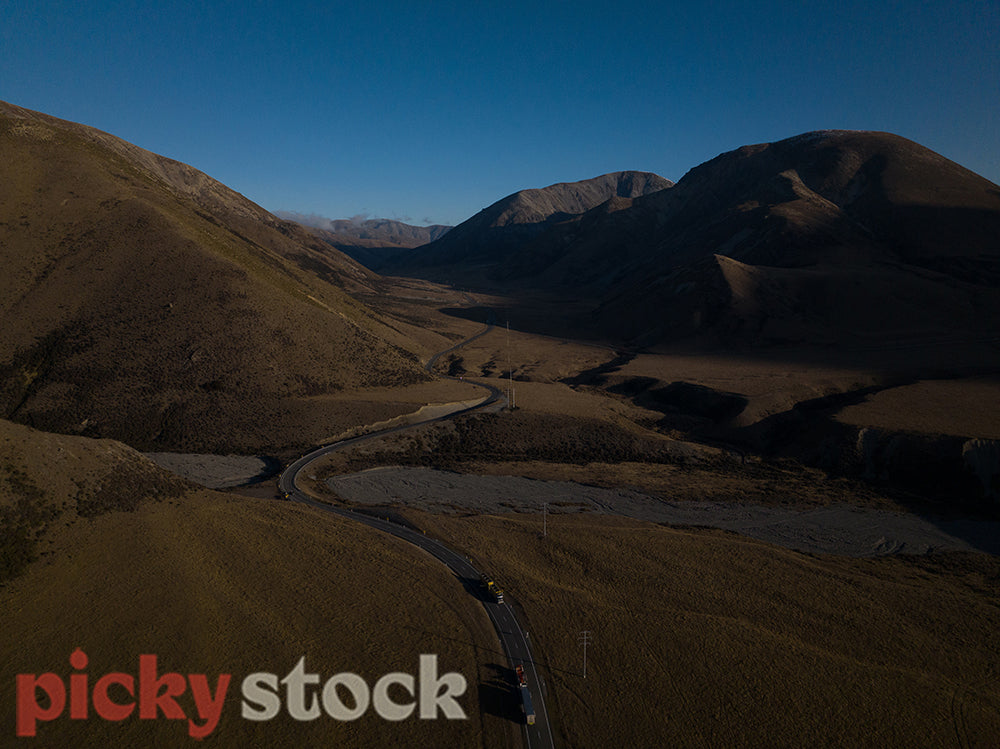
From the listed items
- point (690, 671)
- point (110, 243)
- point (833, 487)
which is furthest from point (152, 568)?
point (110, 243)

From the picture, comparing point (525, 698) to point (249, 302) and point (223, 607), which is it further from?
point (249, 302)

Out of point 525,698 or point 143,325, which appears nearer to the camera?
point 525,698

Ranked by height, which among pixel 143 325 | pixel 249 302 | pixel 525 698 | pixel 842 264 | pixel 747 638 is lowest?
pixel 525 698

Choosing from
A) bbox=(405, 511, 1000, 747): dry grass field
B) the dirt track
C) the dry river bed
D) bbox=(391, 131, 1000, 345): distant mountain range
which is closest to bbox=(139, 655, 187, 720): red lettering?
bbox=(405, 511, 1000, 747): dry grass field

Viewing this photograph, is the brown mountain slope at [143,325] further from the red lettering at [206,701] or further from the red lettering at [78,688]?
the red lettering at [206,701]

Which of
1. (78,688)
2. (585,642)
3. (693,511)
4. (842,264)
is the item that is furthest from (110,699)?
(842,264)

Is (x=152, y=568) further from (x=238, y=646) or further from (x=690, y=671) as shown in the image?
(x=690, y=671)
